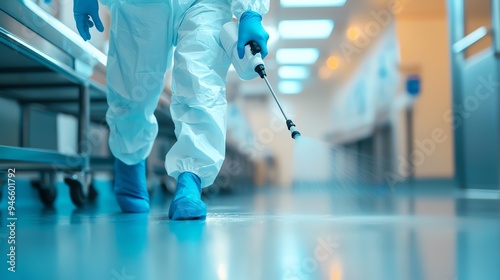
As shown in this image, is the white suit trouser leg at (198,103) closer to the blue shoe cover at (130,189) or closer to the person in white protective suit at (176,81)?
the person in white protective suit at (176,81)

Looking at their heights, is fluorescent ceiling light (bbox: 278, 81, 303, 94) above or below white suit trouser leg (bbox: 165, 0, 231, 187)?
above

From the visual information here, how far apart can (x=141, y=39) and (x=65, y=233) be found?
23.3 inches

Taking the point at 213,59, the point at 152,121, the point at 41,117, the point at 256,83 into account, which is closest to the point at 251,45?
the point at 213,59

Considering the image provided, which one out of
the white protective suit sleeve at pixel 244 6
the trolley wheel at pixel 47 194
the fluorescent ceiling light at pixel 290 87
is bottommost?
the trolley wheel at pixel 47 194

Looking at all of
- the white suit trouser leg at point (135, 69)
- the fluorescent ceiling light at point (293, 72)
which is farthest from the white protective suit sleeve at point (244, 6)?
the fluorescent ceiling light at point (293, 72)

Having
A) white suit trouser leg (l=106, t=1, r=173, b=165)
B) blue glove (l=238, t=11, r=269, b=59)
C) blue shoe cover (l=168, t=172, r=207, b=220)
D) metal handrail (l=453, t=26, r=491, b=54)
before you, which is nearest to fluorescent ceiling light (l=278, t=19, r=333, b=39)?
metal handrail (l=453, t=26, r=491, b=54)

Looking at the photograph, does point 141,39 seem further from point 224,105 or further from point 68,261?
point 68,261

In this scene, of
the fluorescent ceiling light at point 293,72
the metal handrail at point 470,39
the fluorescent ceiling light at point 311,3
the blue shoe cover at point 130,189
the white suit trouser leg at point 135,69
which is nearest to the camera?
the white suit trouser leg at point 135,69

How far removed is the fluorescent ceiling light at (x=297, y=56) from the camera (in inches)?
324

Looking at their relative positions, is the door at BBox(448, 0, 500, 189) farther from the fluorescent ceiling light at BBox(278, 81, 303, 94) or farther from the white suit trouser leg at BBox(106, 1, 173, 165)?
the fluorescent ceiling light at BBox(278, 81, 303, 94)

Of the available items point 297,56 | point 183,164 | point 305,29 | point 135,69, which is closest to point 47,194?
point 135,69

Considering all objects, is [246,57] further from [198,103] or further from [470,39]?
[470,39]

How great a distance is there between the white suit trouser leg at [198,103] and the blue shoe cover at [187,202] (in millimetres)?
31

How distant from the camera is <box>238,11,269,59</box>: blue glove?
1.18m
